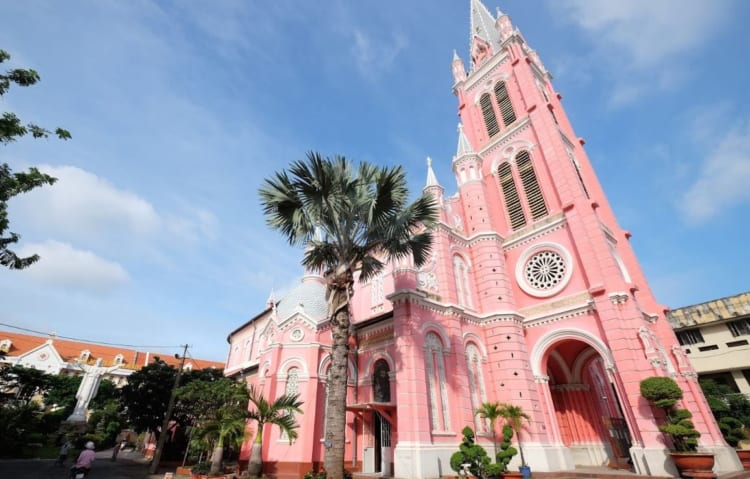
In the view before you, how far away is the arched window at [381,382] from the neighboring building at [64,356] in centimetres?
3770

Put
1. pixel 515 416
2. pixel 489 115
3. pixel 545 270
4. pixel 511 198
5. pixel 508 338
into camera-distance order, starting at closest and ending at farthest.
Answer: pixel 515 416 < pixel 508 338 < pixel 545 270 < pixel 511 198 < pixel 489 115

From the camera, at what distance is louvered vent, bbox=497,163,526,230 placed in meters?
20.4

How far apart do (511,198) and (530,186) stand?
1257 millimetres

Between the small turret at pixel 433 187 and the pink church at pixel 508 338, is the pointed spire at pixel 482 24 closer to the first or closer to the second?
the pink church at pixel 508 338

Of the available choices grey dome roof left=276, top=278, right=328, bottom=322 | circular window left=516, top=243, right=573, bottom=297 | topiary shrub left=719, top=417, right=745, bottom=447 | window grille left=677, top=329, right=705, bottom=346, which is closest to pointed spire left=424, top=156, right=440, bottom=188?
circular window left=516, top=243, right=573, bottom=297

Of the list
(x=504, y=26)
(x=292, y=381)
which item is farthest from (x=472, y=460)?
(x=504, y=26)

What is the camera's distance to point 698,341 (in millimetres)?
31562

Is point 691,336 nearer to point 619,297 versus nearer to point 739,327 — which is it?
point 739,327

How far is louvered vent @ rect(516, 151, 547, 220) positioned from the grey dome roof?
530 inches

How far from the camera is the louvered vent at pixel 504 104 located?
930 inches

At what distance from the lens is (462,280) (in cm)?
1822

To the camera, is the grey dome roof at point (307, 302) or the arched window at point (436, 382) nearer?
the arched window at point (436, 382)

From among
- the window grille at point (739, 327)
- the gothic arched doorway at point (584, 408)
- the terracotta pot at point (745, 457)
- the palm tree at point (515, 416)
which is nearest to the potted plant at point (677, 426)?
the terracotta pot at point (745, 457)

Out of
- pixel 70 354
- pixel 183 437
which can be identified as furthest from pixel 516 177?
pixel 70 354
